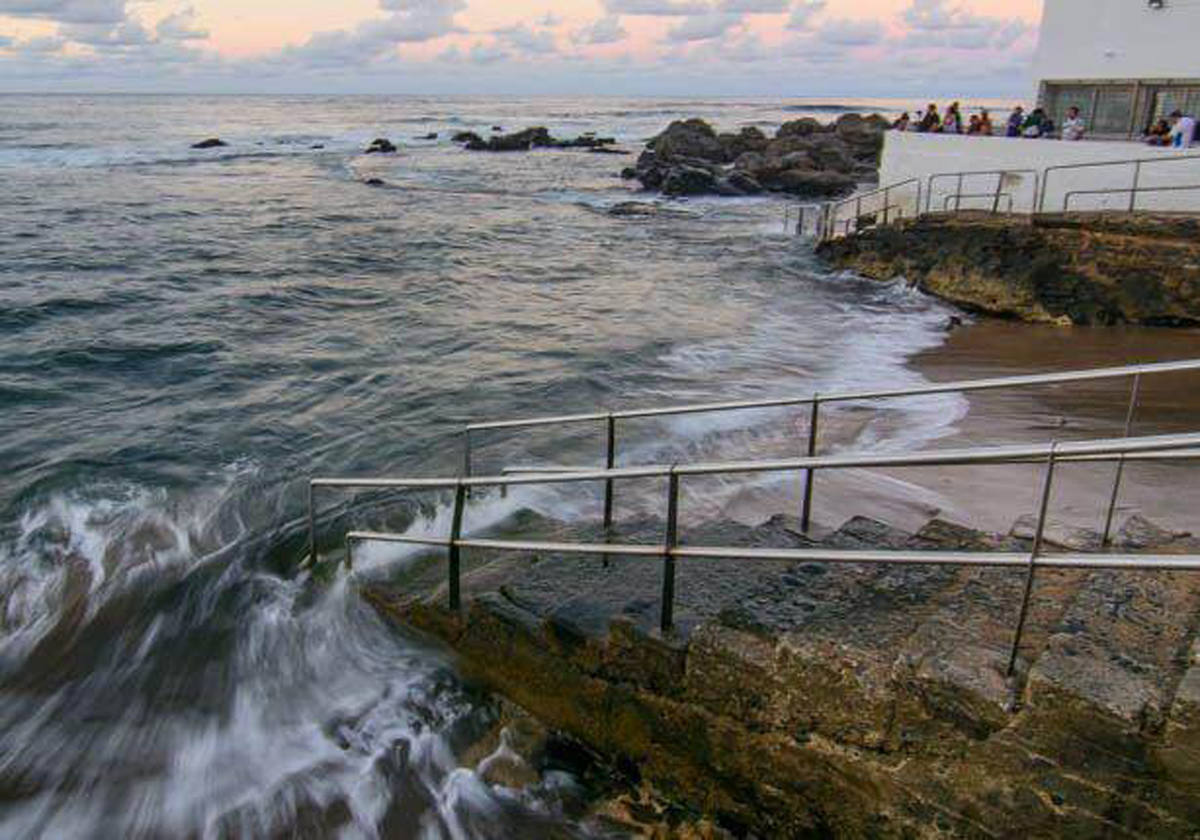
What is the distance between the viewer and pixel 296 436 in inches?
404

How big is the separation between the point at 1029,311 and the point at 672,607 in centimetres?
1354

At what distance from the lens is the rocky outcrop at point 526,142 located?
64.7 m

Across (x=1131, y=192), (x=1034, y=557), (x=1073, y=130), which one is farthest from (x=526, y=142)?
(x=1034, y=557)

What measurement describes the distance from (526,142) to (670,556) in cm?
6604

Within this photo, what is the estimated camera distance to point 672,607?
4258mm

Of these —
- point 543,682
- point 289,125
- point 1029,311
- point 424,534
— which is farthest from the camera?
point 289,125

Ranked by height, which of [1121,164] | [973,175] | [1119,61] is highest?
[1119,61]

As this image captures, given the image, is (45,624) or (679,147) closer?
(45,624)

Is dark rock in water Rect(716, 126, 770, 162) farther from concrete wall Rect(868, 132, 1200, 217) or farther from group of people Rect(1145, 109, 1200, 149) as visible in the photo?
group of people Rect(1145, 109, 1200, 149)

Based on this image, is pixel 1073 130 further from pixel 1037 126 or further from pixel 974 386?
pixel 974 386

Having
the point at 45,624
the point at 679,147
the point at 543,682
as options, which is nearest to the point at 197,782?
the point at 543,682

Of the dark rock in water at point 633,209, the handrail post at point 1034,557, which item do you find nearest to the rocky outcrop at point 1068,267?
the handrail post at point 1034,557

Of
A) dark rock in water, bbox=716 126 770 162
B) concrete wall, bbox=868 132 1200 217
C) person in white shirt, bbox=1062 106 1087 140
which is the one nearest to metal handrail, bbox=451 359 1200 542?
concrete wall, bbox=868 132 1200 217

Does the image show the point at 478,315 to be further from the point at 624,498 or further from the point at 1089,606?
the point at 1089,606
